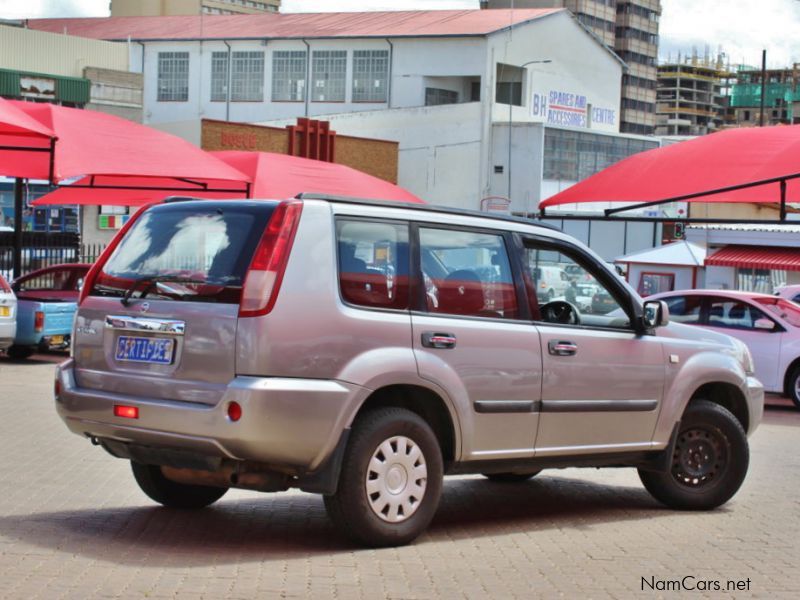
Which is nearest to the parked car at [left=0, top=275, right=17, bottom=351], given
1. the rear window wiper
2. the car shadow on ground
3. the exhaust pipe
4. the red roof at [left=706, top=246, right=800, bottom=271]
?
the car shadow on ground

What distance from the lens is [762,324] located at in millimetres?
20344

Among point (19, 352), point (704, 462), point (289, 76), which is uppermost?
point (289, 76)

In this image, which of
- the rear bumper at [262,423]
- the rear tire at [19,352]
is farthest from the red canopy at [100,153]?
the rear bumper at [262,423]

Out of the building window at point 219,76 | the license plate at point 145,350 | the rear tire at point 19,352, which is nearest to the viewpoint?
the license plate at point 145,350

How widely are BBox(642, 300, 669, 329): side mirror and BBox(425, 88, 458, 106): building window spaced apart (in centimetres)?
7146

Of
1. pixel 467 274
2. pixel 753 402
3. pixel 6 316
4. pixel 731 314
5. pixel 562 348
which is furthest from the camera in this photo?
pixel 731 314

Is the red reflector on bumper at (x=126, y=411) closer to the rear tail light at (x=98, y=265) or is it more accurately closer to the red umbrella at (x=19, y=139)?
the rear tail light at (x=98, y=265)

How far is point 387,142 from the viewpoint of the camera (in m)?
71.6

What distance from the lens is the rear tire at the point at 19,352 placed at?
22219 millimetres

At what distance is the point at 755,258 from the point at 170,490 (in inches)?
1106

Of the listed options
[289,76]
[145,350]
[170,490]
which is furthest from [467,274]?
[289,76]

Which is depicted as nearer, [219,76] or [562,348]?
[562,348]

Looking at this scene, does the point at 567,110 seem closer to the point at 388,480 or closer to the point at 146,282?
the point at 146,282

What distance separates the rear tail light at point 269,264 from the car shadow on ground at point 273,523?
1.28 meters
